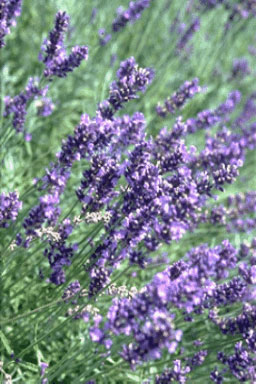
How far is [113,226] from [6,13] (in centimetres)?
141

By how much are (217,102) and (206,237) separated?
7.65ft

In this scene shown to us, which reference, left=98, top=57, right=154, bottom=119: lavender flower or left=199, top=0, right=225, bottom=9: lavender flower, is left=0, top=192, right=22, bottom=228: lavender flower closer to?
left=98, top=57, right=154, bottom=119: lavender flower

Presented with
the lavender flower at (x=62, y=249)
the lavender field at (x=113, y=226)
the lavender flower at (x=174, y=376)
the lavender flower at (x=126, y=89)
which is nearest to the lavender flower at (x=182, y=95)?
the lavender field at (x=113, y=226)

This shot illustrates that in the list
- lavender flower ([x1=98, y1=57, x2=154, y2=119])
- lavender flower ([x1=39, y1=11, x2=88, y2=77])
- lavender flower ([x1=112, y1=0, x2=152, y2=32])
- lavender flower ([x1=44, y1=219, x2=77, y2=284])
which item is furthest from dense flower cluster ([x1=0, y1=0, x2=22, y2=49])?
lavender flower ([x1=112, y1=0, x2=152, y2=32])

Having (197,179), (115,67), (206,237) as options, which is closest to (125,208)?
(197,179)

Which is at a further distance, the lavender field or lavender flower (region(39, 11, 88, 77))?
lavender flower (region(39, 11, 88, 77))

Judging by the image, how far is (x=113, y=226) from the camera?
A: 7.53 feet

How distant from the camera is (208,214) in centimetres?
377

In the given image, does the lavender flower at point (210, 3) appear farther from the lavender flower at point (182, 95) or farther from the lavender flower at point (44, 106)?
the lavender flower at point (44, 106)

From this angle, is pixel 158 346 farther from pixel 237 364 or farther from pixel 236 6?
pixel 236 6

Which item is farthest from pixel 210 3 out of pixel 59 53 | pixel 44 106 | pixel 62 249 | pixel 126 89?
pixel 62 249

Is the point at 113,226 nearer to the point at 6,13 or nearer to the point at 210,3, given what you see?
the point at 6,13

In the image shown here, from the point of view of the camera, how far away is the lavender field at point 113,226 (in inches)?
80.7

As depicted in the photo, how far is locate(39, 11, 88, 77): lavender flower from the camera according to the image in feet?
9.34
